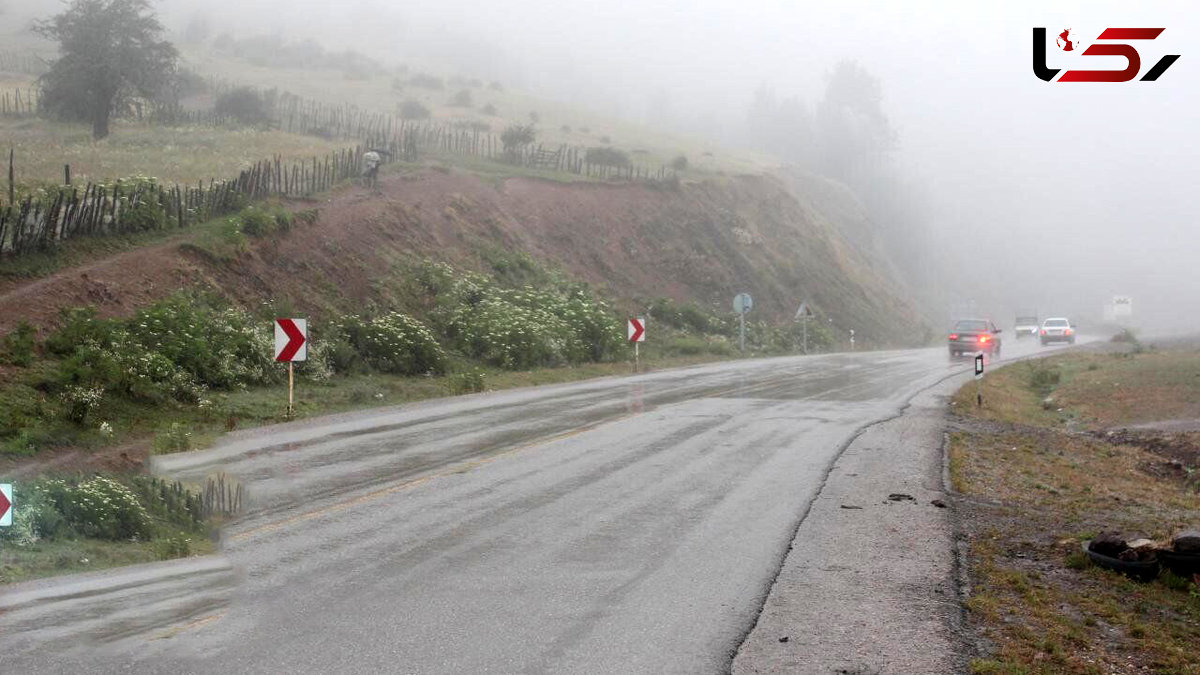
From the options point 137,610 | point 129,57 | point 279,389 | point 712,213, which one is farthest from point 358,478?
point 712,213

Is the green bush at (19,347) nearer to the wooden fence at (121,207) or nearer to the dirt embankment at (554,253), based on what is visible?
the dirt embankment at (554,253)

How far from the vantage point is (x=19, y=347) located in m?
19.4

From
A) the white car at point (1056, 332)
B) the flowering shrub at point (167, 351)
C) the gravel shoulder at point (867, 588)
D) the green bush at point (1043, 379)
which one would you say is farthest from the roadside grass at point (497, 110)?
the gravel shoulder at point (867, 588)

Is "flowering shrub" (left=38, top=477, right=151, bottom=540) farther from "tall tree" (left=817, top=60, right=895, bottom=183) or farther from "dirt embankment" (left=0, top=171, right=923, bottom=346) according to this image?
"tall tree" (left=817, top=60, right=895, bottom=183)

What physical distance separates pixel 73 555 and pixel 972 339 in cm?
4044

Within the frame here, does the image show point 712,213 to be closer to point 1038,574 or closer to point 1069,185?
point 1038,574

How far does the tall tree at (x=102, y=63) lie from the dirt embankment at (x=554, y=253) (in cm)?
1387

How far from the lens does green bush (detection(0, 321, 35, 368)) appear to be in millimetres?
19062

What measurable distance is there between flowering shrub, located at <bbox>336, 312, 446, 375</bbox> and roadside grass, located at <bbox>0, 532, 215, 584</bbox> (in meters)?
17.7

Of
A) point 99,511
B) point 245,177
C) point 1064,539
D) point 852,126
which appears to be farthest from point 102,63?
point 852,126

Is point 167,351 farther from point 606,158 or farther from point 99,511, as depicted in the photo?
point 606,158

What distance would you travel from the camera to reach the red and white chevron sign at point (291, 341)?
22484mm

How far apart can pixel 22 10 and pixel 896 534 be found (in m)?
148

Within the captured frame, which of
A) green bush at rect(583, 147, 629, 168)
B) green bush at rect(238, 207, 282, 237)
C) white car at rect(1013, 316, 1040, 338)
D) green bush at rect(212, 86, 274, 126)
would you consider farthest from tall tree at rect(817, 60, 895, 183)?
green bush at rect(238, 207, 282, 237)
